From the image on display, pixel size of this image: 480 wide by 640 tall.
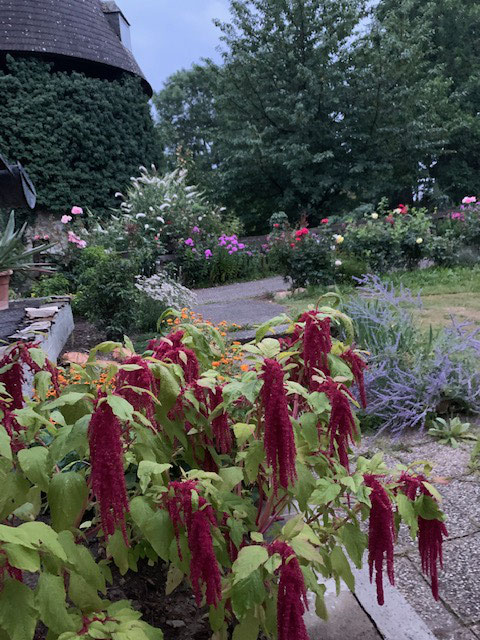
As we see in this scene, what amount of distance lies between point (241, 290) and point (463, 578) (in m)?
8.38

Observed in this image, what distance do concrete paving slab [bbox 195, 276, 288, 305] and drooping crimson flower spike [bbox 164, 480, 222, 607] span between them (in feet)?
24.6

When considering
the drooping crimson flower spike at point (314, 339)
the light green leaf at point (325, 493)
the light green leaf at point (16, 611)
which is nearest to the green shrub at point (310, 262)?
the drooping crimson flower spike at point (314, 339)

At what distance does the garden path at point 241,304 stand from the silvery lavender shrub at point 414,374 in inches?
59.2

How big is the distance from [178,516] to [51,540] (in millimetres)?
299

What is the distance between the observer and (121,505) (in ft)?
3.57

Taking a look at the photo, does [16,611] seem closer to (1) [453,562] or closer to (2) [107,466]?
(2) [107,466]

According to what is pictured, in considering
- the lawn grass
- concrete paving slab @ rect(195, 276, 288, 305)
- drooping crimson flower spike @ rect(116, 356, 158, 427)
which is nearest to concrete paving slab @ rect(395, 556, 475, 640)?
drooping crimson flower spike @ rect(116, 356, 158, 427)

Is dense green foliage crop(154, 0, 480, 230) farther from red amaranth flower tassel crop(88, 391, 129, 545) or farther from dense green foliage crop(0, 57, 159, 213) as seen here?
red amaranth flower tassel crop(88, 391, 129, 545)

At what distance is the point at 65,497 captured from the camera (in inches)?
46.3

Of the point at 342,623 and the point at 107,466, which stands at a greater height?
the point at 107,466

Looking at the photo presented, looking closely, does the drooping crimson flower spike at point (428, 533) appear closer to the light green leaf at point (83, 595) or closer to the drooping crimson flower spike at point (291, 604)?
the drooping crimson flower spike at point (291, 604)

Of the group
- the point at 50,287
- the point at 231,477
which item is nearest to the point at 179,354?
the point at 231,477

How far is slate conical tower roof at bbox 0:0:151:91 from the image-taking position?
1393cm

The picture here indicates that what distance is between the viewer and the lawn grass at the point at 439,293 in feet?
20.4
